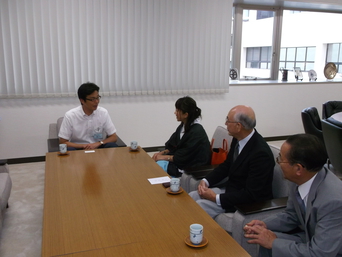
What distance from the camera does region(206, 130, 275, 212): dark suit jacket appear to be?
7.02 feet

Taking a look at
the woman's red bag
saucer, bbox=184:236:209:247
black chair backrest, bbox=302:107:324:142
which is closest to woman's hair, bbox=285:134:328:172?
saucer, bbox=184:236:209:247

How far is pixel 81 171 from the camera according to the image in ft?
8.27

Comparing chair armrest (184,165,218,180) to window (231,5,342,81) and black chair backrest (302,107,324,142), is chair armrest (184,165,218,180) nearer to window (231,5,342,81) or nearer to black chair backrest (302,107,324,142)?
black chair backrest (302,107,324,142)

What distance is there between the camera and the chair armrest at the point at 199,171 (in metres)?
2.70

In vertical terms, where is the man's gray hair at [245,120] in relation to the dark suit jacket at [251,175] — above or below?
above

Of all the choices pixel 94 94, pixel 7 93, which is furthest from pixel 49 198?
pixel 7 93

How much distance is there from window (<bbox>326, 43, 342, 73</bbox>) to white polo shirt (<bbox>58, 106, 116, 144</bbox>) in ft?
18.2

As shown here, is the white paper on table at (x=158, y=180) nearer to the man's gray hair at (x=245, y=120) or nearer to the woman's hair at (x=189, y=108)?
the man's gray hair at (x=245, y=120)

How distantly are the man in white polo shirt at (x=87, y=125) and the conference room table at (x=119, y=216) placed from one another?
95 cm

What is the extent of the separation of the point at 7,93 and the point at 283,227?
3.97m

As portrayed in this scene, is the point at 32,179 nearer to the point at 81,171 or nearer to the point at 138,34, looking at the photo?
the point at 81,171

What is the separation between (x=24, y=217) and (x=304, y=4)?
5718 mm

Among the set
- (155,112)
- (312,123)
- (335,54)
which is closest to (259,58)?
(335,54)

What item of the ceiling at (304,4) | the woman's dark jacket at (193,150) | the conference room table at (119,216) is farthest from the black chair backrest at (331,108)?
the conference room table at (119,216)
